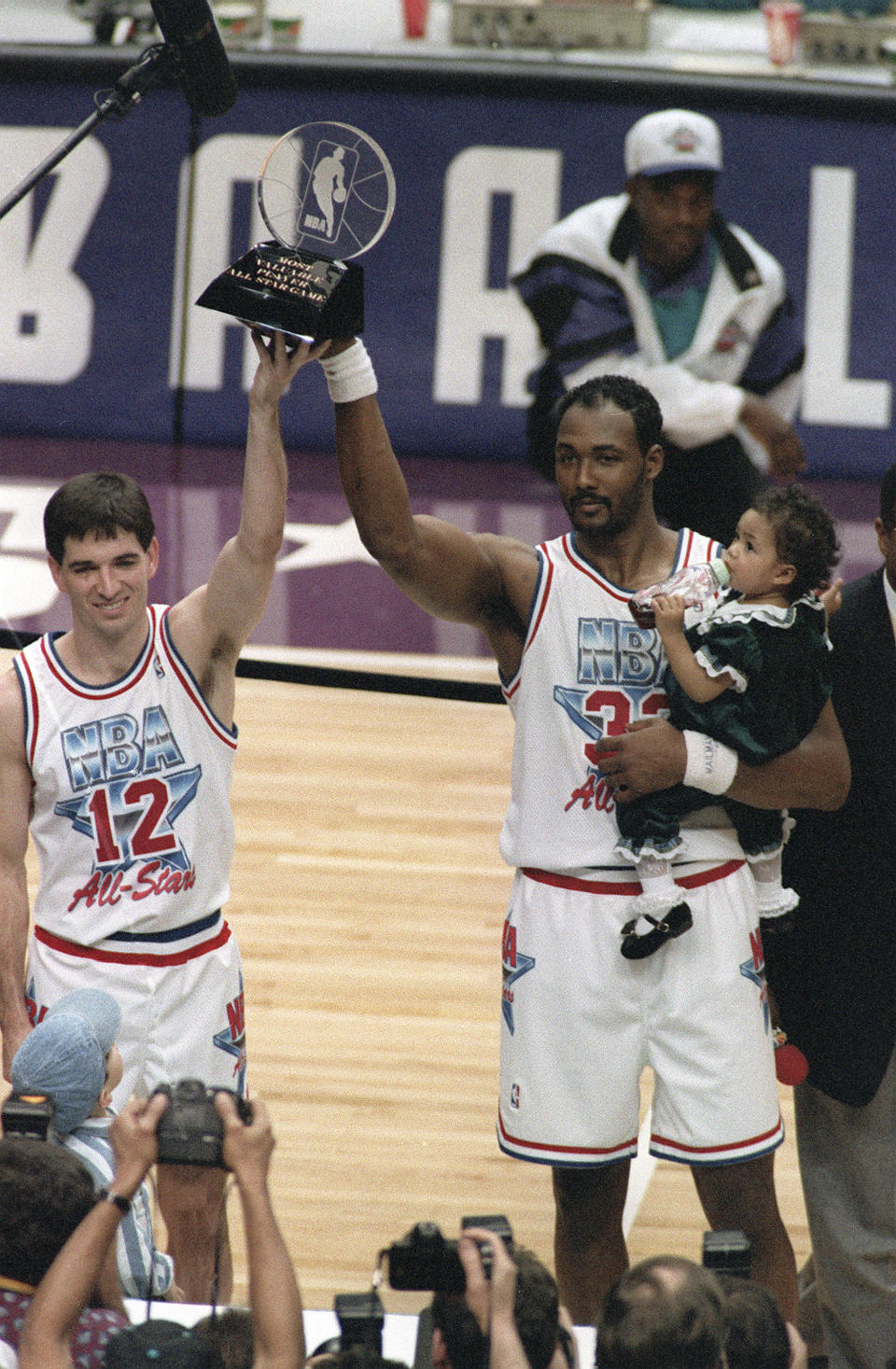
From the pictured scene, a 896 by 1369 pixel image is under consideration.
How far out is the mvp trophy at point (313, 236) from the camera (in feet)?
9.77

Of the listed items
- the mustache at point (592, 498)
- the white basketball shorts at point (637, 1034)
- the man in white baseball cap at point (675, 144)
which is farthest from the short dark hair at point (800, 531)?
the man in white baseball cap at point (675, 144)

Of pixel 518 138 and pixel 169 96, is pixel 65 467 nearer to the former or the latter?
pixel 169 96

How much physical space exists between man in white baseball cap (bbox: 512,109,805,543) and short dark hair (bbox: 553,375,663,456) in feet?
7.88

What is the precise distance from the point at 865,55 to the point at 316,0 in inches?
118

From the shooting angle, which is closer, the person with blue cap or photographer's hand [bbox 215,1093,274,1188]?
photographer's hand [bbox 215,1093,274,1188]

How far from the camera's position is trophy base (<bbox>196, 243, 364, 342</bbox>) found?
2967 millimetres

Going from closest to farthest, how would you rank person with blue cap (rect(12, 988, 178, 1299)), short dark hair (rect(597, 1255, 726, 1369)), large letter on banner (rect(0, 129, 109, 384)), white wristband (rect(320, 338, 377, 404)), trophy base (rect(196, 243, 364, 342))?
short dark hair (rect(597, 1255, 726, 1369)) → person with blue cap (rect(12, 988, 178, 1299)) → trophy base (rect(196, 243, 364, 342)) → white wristband (rect(320, 338, 377, 404)) → large letter on banner (rect(0, 129, 109, 384))

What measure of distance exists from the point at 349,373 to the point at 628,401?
52 centimetres

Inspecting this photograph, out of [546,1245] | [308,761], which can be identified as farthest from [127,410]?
[546,1245]

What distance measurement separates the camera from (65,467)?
8.87 metres

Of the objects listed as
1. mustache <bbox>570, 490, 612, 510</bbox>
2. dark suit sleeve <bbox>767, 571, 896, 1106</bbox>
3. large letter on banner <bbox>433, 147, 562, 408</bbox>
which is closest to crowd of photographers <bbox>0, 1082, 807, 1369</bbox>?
dark suit sleeve <bbox>767, 571, 896, 1106</bbox>

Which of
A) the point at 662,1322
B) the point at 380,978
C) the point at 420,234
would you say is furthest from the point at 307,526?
the point at 662,1322

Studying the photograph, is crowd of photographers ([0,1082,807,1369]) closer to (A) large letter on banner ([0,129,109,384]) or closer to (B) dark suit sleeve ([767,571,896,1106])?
(B) dark suit sleeve ([767,571,896,1106])

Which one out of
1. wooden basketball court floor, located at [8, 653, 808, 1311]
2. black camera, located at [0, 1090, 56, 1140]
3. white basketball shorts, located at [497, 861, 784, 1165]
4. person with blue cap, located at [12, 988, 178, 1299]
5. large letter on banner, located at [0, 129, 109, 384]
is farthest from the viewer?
large letter on banner, located at [0, 129, 109, 384]
